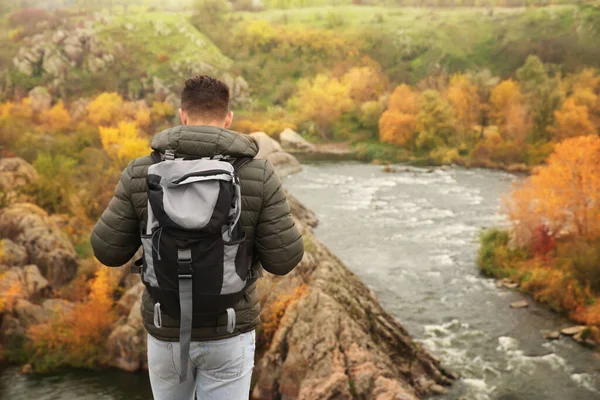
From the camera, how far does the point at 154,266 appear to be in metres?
2.80

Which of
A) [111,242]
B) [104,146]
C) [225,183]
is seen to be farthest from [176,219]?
[104,146]

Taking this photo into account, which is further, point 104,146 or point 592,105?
point 592,105

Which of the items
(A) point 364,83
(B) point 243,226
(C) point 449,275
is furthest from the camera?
(A) point 364,83

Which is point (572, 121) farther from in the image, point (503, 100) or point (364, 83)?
point (364, 83)

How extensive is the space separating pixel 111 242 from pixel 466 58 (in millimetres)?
67836

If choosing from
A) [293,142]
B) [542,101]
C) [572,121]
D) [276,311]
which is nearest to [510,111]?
[542,101]

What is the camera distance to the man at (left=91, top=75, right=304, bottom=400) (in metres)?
2.88

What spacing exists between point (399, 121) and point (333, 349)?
37.9 metres

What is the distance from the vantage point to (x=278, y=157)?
4116cm

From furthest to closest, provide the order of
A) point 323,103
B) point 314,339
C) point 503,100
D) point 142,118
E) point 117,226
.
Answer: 1. point 323,103
2. point 503,100
3. point 142,118
4. point 314,339
5. point 117,226

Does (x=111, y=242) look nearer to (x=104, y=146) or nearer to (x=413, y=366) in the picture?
(x=413, y=366)

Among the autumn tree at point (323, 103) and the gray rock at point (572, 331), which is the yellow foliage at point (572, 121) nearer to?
the autumn tree at point (323, 103)

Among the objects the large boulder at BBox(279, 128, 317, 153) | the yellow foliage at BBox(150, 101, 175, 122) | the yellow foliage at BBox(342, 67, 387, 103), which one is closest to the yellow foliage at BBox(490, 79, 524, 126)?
the yellow foliage at BBox(342, 67, 387, 103)

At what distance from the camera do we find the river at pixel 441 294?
15.2 metres
